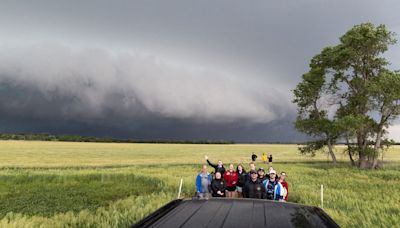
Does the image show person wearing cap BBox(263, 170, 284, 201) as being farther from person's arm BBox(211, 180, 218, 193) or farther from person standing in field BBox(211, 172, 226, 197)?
person's arm BBox(211, 180, 218, 193)

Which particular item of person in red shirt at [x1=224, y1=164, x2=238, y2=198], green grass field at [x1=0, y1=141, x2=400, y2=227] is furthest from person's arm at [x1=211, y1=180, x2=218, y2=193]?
green grass field at [x1=0, y1=141, x2=400, y2=227]

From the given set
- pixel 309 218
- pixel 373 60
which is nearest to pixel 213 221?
pixel 309 218

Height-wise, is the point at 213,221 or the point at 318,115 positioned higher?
the point at 318,115

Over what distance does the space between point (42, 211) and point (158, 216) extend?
1144 cm

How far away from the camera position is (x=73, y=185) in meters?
20.9

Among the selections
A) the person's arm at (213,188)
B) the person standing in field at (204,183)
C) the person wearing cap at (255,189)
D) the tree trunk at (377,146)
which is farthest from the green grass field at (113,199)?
the tree trunk at (377,146)

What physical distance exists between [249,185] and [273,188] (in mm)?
1262

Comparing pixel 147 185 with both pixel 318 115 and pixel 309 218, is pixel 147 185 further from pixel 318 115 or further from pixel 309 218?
pixel 318 115

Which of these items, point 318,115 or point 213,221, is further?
point 318,115

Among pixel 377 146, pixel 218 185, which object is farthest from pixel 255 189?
pixel 377 146

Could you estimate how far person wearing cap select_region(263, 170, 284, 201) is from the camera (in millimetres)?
11384

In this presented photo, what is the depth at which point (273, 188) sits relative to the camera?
39.2ft

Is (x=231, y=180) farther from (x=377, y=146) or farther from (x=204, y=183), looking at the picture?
(x=377, y=146)

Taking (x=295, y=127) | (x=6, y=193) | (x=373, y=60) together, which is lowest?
(x=6, y=193)
